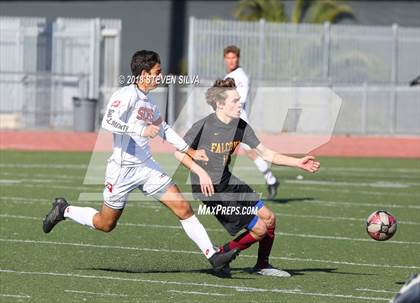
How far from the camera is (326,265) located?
11.4m

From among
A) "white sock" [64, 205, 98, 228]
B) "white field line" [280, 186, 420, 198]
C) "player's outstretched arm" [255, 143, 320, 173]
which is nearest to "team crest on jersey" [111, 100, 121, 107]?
"white sock" [64, 205, 98, 228]

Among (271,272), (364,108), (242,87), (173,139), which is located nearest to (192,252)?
(271,272)

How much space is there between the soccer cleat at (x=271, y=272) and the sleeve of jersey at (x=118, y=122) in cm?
179

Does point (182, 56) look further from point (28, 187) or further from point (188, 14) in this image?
point (28, 187)

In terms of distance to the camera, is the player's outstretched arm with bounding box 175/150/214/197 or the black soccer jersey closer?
the player's outstretched arm with bounding box 175/150/214/197

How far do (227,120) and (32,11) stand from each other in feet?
99.9

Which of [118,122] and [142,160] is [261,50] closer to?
[142,160]

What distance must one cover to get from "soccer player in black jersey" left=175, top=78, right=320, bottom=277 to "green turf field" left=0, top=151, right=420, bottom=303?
0.37 meters

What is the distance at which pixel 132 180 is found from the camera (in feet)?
34.1

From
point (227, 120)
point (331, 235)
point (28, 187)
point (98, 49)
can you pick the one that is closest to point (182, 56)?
point (98, 49)

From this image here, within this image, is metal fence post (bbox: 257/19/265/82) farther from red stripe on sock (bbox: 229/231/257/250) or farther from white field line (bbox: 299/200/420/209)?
red stripe on sock (bbox: 229/231/257/250)

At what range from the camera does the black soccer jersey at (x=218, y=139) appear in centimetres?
1062

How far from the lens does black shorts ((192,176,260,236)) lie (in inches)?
412

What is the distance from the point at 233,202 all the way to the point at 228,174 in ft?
1.05
